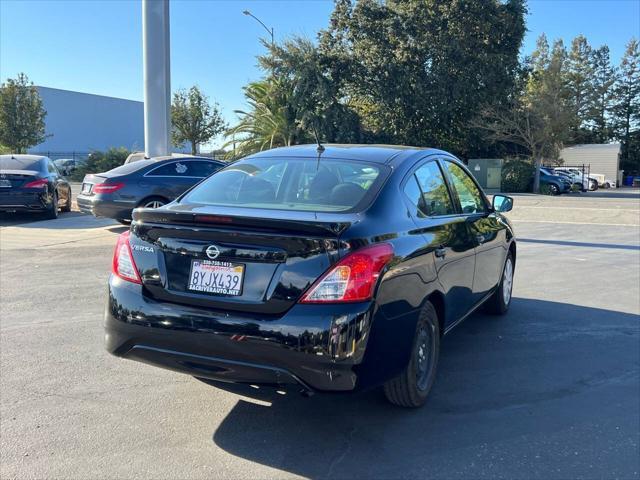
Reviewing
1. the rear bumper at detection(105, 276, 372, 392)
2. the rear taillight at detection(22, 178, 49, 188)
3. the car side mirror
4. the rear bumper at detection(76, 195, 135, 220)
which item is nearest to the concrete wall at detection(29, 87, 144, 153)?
the rear taillight at detection(22, 178, 49, 188)

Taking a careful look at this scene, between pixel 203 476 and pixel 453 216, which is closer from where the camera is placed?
pixel 203 476

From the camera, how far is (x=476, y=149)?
117 feet

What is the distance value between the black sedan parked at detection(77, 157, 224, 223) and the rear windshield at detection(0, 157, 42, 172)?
2.09 m

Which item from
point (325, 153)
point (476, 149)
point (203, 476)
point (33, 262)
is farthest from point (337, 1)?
point (203, 476)

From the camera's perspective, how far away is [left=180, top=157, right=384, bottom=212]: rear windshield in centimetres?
368

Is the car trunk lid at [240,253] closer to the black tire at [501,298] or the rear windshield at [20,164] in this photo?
the black tire at [501,298]

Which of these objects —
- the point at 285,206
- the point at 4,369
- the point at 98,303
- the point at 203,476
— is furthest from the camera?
the point at 98,303

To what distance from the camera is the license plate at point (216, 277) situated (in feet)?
10.1

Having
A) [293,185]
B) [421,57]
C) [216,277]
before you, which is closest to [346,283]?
[216,277]

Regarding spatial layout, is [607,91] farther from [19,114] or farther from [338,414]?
[338,414]

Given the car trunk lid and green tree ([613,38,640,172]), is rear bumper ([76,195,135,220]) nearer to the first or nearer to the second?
the car trunk lid

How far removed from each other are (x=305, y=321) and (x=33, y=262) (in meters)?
6.85

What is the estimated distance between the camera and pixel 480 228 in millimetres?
4891

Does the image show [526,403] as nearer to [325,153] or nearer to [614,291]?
[325,153]
